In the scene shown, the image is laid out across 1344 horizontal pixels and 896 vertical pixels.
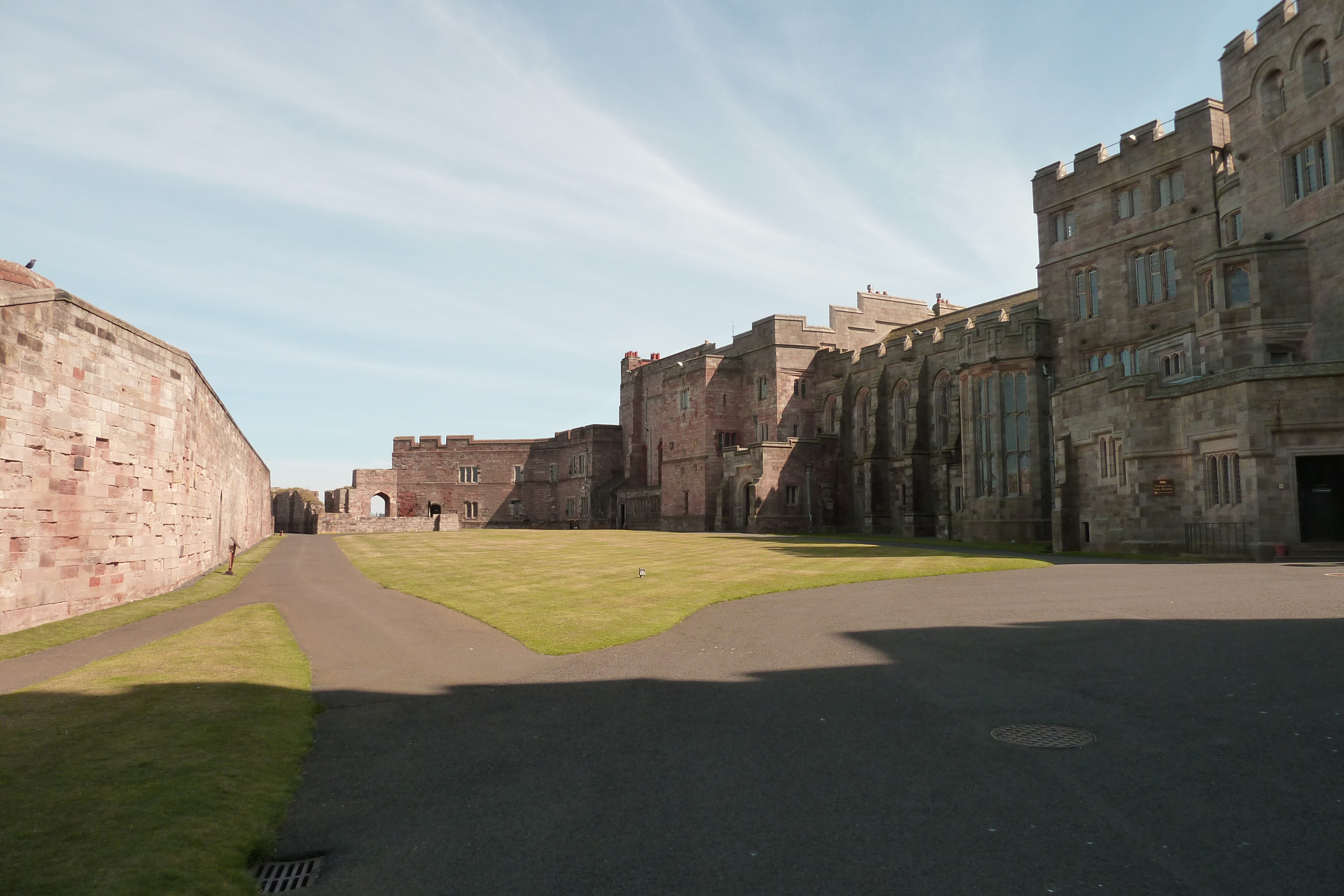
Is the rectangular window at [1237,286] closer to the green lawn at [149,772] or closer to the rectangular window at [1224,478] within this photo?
the rectangular window at [1224,478]

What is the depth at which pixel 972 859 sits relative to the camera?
15.9 feet

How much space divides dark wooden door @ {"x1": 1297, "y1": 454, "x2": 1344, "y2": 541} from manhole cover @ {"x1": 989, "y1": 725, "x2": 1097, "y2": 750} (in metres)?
20.7

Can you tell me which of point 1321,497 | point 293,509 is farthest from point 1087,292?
point 293,509

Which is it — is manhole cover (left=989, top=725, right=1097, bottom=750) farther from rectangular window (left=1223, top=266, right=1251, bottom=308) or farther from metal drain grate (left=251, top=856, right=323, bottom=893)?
rectangular window (left=1223, top=266, right=1251, bottom=308)

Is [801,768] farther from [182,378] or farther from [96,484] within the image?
[182,378]

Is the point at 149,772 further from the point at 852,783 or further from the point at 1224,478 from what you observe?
the point at 1224,478

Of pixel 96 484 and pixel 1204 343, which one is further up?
pixel 1204 343

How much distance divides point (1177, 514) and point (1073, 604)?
47.6 feet

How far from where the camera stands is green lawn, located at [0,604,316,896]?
4.91 m

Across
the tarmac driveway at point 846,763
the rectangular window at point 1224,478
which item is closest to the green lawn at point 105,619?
the tarmac driveway at point 846,763

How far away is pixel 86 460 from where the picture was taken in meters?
15.0

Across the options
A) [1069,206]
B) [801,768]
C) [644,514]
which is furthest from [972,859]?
[644,514]

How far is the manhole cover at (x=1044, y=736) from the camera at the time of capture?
687 centimetres

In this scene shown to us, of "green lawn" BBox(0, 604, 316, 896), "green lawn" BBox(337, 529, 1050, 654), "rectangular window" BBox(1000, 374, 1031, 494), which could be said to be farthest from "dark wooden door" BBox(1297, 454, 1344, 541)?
"green lawn" BBox(0, 604, 316, 896)
